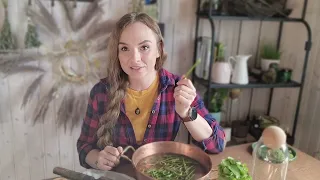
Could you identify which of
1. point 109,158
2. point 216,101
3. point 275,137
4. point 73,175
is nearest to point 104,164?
point 109,158

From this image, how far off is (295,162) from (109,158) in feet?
2.46

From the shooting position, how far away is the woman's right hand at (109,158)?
3.14ft

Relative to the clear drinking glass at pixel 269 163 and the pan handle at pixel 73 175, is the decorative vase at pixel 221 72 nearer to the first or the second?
the clear drinking glass at pixel 269 163

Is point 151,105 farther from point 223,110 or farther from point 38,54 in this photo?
point 223,110

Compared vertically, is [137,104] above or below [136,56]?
below

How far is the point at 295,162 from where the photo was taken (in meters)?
1.17

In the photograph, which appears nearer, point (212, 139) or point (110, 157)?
point (110, 157)

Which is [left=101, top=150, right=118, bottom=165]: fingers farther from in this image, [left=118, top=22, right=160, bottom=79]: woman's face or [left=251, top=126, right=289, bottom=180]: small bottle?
[left=251, top=126, right=289, bottom=180]: small bottle

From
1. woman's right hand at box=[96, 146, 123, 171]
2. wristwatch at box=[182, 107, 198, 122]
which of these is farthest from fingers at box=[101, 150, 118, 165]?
A: wristwatch at box=[182, 107, 198, 122]

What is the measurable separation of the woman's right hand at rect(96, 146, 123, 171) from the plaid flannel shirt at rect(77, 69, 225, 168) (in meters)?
0.19

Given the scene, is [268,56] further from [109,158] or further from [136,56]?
[109,158]

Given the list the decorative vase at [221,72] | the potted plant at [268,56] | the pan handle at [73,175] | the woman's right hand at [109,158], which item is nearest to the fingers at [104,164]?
the woman's right hand at [109,158]

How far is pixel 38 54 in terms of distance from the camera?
164 cm

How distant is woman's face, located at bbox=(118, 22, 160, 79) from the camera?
1.04 m
